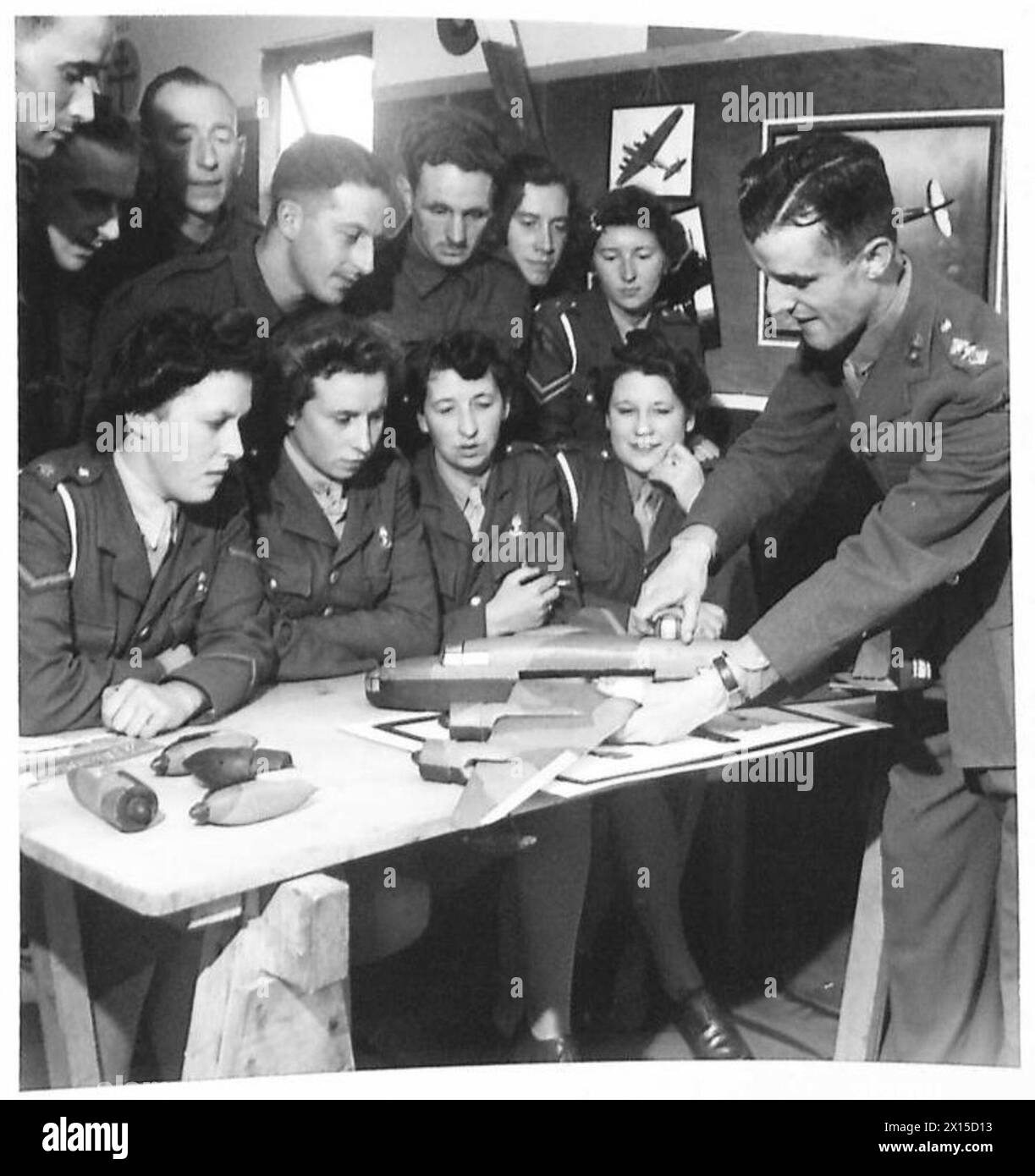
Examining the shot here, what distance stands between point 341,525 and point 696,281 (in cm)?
66

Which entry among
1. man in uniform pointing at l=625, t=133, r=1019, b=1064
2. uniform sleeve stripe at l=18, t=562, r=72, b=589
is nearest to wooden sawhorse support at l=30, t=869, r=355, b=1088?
uniform sleeve stripe at l=18, t=562, r=72, b=589

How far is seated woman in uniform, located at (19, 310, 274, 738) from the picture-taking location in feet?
6.00

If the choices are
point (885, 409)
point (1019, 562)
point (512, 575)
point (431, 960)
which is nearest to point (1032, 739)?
point (1019, 562)

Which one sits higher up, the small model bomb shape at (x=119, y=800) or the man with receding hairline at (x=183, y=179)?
→ the man with receding hairline at (x=183, y=179)

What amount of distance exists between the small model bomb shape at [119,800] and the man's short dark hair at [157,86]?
907 millimetres

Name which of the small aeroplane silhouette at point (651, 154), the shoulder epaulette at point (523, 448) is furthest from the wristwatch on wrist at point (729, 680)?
the small aeroplane silhouette at point (651, 154)

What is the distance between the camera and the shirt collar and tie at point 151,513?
1.86m

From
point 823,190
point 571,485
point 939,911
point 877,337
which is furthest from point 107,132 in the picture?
point 939,911

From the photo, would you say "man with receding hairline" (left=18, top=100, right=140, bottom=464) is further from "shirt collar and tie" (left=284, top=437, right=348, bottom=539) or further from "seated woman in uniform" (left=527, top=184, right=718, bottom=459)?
"seated woman in uniform" (left=527, top=184, right=718, bottom=459)

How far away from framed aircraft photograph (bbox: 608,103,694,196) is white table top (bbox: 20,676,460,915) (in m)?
0.95

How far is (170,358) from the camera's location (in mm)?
1884

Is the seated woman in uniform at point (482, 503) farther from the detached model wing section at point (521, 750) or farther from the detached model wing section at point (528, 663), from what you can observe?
the detached model wing section at point (521, 750)

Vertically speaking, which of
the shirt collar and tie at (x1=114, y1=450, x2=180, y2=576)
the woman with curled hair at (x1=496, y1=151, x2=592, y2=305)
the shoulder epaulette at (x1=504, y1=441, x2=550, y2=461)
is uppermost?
the woman with curled hair at (x1=496, y1=151, x2=592, y2=305)

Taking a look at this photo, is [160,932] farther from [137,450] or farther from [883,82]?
[883,82]
